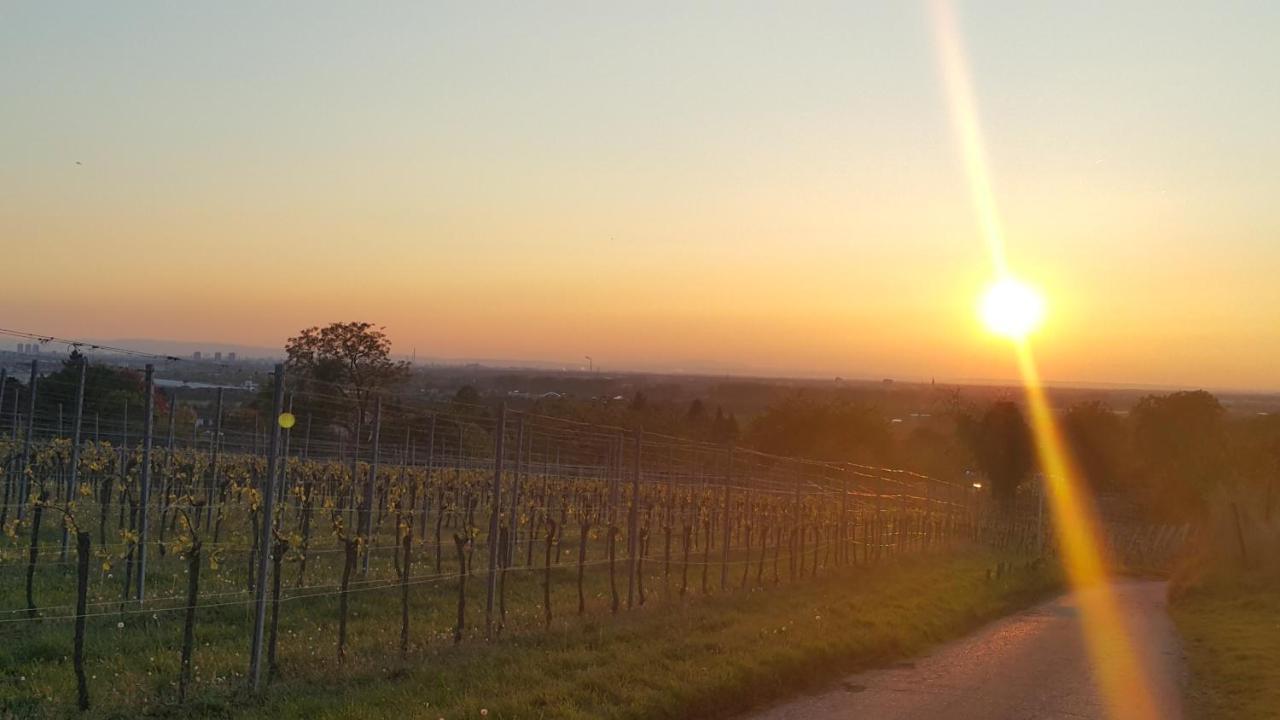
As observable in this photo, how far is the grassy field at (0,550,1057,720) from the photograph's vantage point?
8211mm

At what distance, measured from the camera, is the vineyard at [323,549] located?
30.3ft

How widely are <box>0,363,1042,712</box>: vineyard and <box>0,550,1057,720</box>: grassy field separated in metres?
0.06

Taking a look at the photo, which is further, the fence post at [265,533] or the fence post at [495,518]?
the fence post at [495,518]

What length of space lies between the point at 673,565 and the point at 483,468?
26.8 ft

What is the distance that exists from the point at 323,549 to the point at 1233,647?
1300 centimetres

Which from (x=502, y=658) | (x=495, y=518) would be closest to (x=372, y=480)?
(x=495, y=518)

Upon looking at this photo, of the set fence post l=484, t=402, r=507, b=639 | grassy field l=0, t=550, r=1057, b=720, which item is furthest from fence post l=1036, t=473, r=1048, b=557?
fence post l=484, t=402, r=507, b=639

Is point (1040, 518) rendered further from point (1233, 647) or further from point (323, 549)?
point (323, 549)

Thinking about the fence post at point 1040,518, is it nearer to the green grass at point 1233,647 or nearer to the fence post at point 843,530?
the green grass at point 1233,647

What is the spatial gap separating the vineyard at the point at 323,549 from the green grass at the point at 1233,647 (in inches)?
225

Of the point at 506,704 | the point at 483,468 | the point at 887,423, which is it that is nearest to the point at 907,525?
the point at 483,468

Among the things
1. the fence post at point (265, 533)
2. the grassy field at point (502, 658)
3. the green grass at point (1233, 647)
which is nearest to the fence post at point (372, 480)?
the grassy field at point (502, 658)

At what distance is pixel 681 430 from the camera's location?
61.5 meters

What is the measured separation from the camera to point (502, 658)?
10031 millimetres
